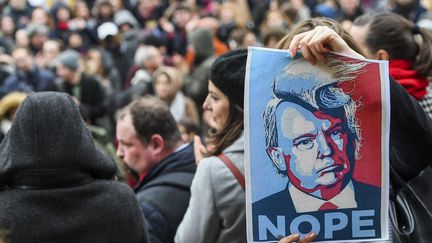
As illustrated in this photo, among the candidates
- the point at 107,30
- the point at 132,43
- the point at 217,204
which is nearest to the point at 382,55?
the point at 217,204

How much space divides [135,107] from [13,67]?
19.7ft

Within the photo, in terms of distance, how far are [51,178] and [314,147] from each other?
2.91ft

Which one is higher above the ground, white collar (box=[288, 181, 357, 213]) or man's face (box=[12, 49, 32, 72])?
white collar (box=[288, 181, 357, 213])

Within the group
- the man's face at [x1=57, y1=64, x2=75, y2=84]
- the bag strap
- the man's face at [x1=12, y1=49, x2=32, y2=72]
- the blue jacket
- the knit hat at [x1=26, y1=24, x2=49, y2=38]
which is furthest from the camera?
the knit hat at [x1=26, y1=24, x2=49, y2=38]

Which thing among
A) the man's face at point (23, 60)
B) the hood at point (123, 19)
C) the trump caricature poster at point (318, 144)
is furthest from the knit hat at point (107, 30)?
the trump caricature poster at point (318, 144)

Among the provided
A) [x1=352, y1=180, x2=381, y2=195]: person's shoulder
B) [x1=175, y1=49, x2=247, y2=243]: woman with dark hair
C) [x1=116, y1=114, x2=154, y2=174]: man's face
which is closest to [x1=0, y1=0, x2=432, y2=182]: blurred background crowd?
[x1=116, y1=114, x2=154, y2=174]: man's face

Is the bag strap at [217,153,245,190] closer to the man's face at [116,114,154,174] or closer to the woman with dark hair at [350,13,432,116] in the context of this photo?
the woman with dark hair at [350,13,432,116]

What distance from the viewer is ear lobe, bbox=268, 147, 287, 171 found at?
8.54 feet

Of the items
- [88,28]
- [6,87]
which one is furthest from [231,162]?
[88,28]

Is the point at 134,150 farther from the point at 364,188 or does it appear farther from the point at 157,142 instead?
the point at 364,188

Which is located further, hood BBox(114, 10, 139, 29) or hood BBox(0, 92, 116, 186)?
hood BBox(114, 10, 139, 29)

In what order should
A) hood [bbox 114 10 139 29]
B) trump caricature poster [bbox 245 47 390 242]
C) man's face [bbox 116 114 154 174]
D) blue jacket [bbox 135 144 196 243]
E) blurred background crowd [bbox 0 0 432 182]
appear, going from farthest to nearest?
hood [bbox 114 10 139 29] → blurred background crowd [bbox 0 0 432 182] → man's face [bbox 116 114 154 174] → blue jacket [bbox 135 144 196 243] → trump caricature poster [bbox 245 47 390 242]

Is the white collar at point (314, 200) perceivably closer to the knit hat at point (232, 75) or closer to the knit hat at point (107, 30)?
the knit hat at point (232, 75)

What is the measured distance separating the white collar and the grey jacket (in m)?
0.68
